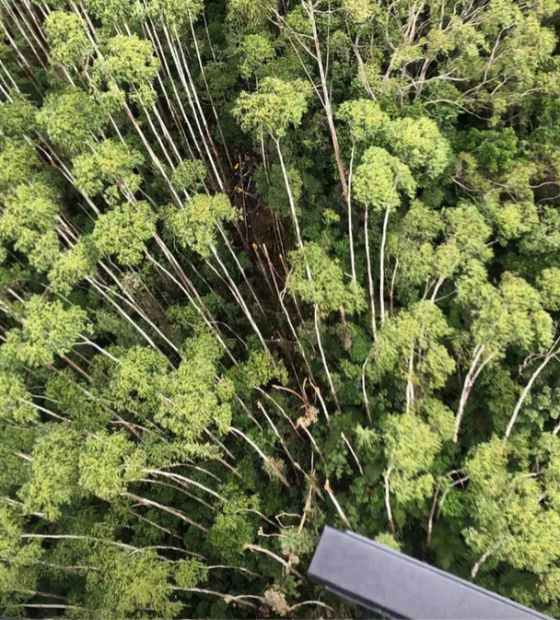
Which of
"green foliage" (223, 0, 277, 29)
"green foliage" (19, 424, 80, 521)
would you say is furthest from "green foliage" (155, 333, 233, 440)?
"green foliage" (223, 0, 277, 29)

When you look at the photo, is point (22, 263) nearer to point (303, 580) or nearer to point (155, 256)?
point (155, 256)

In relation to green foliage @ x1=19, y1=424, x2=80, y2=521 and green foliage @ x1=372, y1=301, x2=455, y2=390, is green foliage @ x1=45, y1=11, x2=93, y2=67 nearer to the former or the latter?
green foliage @ x1=19, y1=424, x2=80, y2=521

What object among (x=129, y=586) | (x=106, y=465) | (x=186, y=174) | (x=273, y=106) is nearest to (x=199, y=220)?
(x=186, y=174)

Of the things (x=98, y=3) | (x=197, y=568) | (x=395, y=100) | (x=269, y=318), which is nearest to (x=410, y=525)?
(x=197, y=568)

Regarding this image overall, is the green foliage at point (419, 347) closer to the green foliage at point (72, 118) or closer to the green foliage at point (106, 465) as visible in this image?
the green foliage at point (106, 465)

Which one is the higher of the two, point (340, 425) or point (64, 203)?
point (64, 203)

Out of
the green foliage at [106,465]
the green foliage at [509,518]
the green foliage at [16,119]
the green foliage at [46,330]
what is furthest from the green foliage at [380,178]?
the green foliage at [16,119]

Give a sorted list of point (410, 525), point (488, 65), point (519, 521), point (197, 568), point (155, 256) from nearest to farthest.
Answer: point (519, 521)
point (410, 525)
point (197, 568)
point (488, 65)
point (155, 256)
